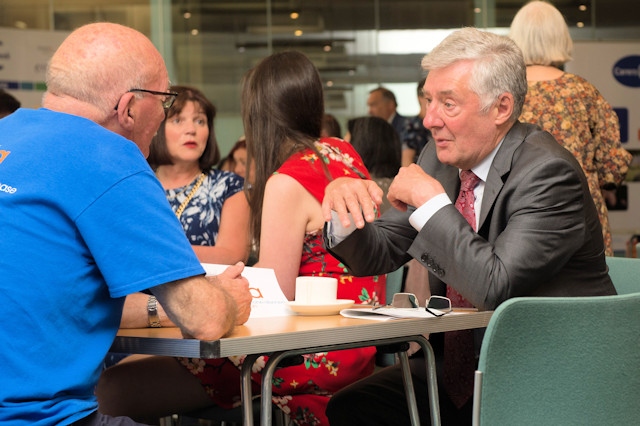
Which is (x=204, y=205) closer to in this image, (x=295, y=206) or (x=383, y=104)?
(x=295, y=206)

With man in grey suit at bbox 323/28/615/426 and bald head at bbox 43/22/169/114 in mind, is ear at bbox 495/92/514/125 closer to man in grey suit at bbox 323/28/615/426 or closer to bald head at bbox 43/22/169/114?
man in grey suit at bbox 323/28/615/426

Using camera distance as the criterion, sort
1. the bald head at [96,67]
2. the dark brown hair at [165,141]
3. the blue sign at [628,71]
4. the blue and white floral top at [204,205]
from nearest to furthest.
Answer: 1. the bald head at [96,67]
2. the blue and white floral top at [204,205]
3. the dark brown hair at [165,141]
4. the blue sign at [628,71]

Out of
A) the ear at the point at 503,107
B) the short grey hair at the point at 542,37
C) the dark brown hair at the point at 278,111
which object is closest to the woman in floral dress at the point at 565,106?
the short grey hair at the point at 542,37

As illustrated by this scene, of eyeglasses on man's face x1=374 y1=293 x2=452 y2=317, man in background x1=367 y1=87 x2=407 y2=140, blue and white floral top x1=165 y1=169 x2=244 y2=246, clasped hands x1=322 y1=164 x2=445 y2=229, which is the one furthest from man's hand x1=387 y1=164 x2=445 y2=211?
man in background x1=367 y1=87 x2=407 y2=140

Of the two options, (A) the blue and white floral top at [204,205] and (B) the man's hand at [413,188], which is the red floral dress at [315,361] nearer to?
(B) the man's hand at [413,188]

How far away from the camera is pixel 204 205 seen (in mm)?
3836

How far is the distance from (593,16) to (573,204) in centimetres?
762

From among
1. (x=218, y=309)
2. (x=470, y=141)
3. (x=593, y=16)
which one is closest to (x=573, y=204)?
(x=470, y=141)

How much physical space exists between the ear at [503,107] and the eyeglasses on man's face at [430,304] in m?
0.54

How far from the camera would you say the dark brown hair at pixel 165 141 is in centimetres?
391

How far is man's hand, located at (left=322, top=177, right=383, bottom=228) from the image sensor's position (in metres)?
2.31

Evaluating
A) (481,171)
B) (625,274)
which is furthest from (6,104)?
(625,274)

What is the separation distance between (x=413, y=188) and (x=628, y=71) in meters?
6.16

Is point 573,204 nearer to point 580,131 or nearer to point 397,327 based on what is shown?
point 397,327
